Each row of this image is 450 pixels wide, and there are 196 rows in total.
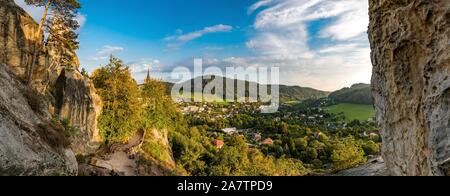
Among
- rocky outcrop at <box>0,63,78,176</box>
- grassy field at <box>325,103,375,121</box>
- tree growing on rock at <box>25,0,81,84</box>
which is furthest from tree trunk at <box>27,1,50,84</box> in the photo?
grassy field at <box>325,103,375,121</box>

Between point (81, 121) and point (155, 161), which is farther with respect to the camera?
point (155, 161)

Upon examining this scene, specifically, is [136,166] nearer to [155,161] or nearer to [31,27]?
[155,161]

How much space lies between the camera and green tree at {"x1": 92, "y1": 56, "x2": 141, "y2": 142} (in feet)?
105

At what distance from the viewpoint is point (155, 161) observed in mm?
34406

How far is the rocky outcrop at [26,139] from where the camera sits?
31.4ft

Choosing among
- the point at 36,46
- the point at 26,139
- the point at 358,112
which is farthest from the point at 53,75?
the point at 358,112

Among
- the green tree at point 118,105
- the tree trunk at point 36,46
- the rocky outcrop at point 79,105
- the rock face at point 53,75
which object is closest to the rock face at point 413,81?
the rock face at point 53,75

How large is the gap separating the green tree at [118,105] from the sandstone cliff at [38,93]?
121 cm

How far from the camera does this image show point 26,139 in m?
11.1

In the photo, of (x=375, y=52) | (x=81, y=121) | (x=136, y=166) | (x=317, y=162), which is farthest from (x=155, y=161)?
(x=317, y=162)

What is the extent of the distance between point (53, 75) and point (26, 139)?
Result: 19028 mm

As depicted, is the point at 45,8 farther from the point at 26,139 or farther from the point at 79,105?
the point at 26,139

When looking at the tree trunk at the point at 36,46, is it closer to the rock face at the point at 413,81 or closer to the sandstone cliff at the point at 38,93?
the sandstone cliff at the point at 38,93
